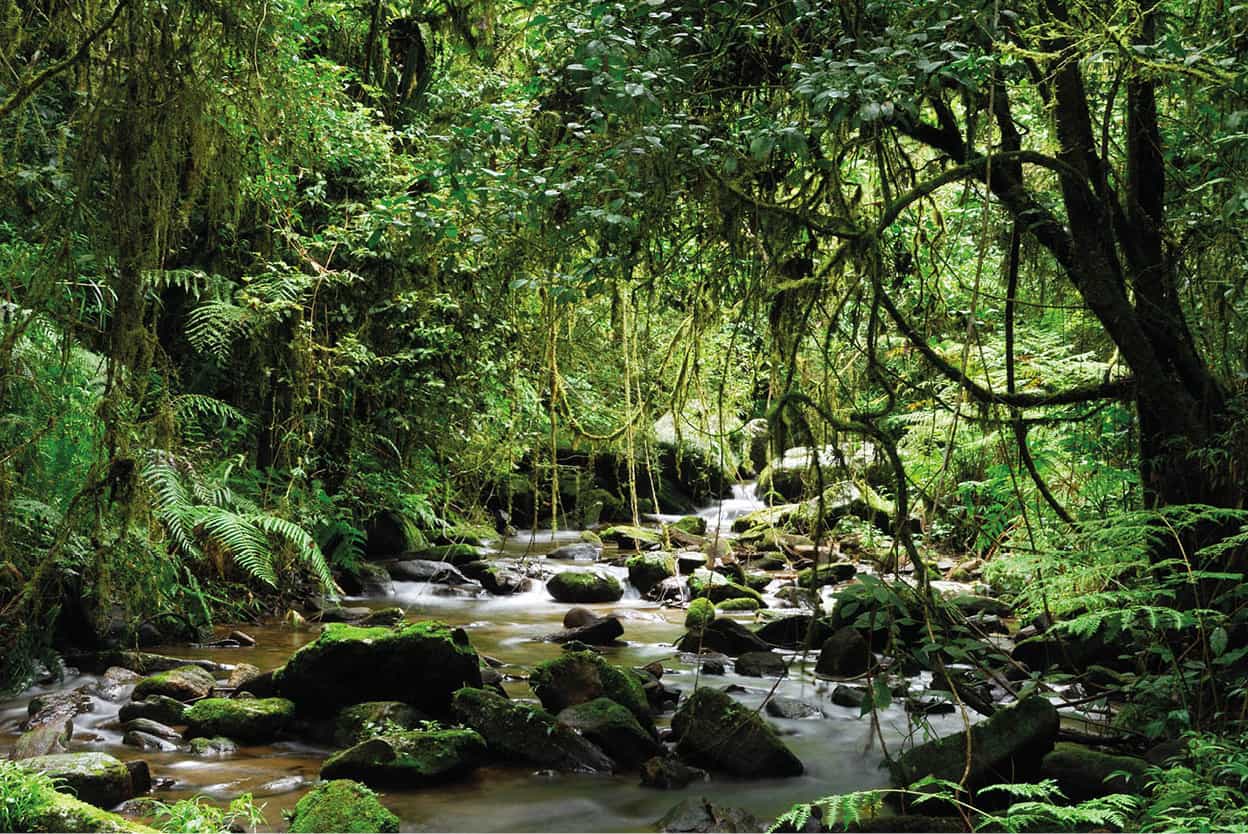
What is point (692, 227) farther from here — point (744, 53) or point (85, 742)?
point (85, 742)

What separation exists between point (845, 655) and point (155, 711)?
170 inches

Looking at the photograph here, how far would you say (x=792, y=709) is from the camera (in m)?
6.11

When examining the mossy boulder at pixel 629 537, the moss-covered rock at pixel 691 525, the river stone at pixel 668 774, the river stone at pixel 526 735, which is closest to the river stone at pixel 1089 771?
the river stone at pixel 668 774

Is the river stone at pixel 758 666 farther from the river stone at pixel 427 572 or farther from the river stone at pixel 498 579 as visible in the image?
the river stone at pixel 427 572

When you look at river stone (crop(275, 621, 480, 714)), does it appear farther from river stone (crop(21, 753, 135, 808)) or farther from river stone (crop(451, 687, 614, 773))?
river stone (crop(21, 753, 135, 808))

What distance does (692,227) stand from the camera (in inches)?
195

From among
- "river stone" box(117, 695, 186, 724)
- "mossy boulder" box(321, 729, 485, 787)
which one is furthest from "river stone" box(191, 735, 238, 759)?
"mossy boulder" box(321, 729, 485, 787)

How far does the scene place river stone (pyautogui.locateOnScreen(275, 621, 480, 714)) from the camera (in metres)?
5.48

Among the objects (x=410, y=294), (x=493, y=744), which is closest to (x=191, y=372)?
(x=410, y=294)

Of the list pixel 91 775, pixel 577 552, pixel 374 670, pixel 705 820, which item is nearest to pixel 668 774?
pixel 705 820

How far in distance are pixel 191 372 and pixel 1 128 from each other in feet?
13.4

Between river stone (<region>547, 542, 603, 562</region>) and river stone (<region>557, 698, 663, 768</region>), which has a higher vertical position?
river stone (<region>547, 542, 603, 562</region>)

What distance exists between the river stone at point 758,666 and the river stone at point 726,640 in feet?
1.07

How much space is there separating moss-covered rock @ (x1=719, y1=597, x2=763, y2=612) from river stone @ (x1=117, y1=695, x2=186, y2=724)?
194 inches
